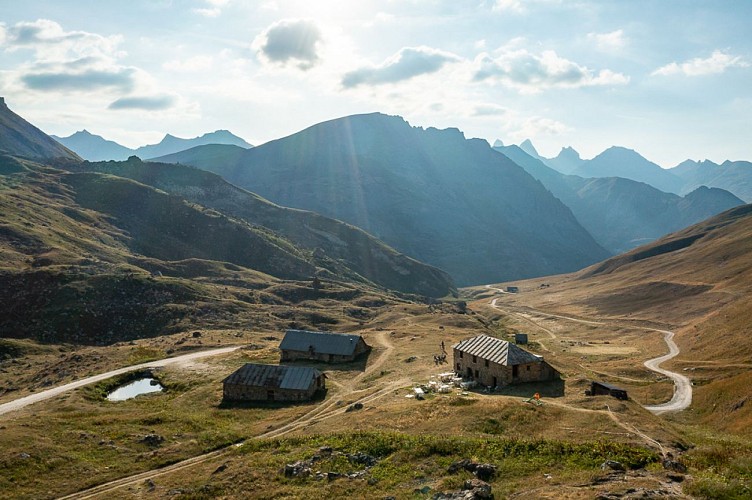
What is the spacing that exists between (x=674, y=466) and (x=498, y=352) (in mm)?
33157

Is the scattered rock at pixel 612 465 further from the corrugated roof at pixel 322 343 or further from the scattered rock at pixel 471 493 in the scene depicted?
the corrugated roof at pixel 322 343

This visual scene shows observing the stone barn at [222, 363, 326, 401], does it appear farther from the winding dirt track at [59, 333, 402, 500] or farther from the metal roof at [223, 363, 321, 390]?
the winding dirt track at [59, 333, 402, 500]

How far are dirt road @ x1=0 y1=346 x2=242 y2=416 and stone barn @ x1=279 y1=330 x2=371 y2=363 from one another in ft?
48.1

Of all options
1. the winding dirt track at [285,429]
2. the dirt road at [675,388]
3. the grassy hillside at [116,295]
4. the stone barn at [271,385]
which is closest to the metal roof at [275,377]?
the stone barn at [271,385]

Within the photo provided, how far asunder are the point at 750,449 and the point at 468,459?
19.8m

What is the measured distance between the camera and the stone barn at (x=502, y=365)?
60344mm

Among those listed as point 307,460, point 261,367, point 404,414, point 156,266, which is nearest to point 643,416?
point 404,414

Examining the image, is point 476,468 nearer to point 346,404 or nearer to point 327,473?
point 327,473

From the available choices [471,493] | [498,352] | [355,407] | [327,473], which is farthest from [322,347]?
[471,493]

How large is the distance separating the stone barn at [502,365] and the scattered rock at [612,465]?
2895 centimetres

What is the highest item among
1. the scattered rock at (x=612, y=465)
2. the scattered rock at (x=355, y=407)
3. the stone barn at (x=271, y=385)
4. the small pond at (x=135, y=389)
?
the scattered rock at (x=612, y=465)

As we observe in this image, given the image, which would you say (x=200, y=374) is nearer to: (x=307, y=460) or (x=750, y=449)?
(x=307, y=460)

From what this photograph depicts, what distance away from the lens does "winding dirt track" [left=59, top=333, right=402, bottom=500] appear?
3656cm

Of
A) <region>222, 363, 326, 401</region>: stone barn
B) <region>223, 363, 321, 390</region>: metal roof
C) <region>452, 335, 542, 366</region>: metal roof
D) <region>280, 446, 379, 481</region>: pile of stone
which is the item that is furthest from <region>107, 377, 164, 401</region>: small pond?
<region>452, 335, 542, 366</region>: metal roof
